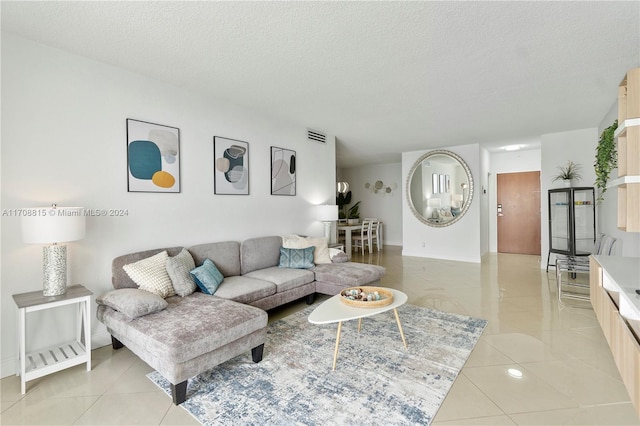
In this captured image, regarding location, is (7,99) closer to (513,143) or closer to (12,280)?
(12,280)

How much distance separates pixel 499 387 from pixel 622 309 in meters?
0.86

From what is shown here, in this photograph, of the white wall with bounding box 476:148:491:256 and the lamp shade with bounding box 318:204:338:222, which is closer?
the lamp shade with bounding box 318:204:338:222

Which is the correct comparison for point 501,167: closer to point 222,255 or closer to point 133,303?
point 222,255

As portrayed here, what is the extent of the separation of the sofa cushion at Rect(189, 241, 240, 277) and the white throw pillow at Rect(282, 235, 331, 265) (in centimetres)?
72

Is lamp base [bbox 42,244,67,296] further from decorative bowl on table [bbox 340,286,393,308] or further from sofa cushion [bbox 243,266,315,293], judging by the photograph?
decorative bowl on table [bbox 340,286,393,308]

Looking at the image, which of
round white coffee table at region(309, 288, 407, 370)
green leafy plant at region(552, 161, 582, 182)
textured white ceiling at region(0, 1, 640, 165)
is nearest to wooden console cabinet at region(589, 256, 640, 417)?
round white coffee table at region(309, 288, 407, 370)

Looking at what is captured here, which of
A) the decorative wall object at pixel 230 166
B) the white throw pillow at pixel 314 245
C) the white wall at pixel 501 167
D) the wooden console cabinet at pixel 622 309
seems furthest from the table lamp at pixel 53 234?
the white wall at pixel 501 167

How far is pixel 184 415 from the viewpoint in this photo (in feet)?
5.75

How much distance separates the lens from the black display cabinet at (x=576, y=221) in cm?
486

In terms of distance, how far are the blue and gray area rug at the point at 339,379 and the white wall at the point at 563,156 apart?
153 inches

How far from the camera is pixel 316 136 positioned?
16.7ft

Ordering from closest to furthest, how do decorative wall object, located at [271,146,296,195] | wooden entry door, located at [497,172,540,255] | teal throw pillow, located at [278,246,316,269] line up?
teal throw pillow, located at [278,246,316,269] < decorative wall object, located at [271,146,296,195] < wooden entry door, located at [497,172,540,255]

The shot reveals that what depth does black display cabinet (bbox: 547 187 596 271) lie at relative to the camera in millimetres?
4855

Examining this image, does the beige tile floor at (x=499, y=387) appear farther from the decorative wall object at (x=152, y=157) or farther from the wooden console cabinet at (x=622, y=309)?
the decorative wall object at (x=152, y=157)
